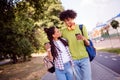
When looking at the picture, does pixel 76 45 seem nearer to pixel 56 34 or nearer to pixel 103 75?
pixel 56 34

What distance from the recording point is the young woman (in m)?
4.88

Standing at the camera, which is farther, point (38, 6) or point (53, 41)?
point (38, 6)

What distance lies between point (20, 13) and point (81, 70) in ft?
38.4

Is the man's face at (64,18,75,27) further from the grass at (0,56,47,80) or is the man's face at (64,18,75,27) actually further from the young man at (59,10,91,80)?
the grass at (0,56,47,80)

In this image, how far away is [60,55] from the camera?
16.0ft

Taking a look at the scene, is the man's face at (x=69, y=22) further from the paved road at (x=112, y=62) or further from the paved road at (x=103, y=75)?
the paved road at (x=112, y=62)

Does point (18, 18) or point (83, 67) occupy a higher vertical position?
point (18, 18)

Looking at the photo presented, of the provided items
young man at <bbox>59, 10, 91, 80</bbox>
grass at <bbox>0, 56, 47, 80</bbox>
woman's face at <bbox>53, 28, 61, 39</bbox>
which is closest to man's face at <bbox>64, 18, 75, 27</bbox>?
young man at <bbox>59, 10, 91, 80</bbox>

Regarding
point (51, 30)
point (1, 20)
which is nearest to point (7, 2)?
point (1, 20)

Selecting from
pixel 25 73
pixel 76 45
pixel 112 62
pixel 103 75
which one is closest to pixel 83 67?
pixel 76 45

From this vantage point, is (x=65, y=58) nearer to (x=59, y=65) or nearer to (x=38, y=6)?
(x=59, y=65)

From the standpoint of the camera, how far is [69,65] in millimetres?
4918

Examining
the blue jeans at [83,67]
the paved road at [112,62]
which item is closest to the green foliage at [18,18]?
the paved road at [112,62]

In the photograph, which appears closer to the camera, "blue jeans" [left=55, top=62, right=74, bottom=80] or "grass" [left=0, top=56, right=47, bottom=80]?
"blue jeans" [left=55, top=62, right=74, bottom=80]
